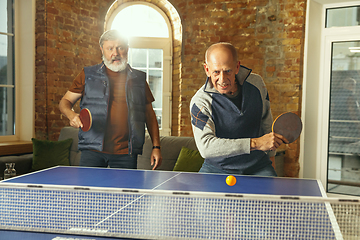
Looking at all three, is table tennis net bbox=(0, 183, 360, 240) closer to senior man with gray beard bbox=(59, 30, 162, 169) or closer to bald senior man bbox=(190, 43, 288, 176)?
bald senior man bbox=(190, 43, 288, 176)

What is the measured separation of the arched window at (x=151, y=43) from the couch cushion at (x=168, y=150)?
1.33 m

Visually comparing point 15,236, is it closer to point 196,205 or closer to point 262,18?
point 196,205

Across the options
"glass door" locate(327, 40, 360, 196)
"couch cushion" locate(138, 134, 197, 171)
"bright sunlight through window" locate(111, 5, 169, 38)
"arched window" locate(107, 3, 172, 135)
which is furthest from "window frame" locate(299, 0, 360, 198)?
"bright sunlight through window" locate(111, 5, 169, 38)

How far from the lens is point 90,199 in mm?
1532

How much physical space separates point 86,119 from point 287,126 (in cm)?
151

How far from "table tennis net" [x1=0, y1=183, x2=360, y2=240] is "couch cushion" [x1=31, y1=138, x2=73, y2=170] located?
2.70m

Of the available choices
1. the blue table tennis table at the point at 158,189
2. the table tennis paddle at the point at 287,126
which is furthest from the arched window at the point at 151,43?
the table tennis paddle at the point at 287,126

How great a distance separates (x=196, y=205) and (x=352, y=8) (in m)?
4.04

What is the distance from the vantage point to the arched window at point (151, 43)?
5398 millimetres

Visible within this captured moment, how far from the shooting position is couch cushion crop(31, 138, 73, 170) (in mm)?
4152

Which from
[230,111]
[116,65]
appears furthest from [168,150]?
[230,111]

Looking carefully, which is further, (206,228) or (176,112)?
(176,112)

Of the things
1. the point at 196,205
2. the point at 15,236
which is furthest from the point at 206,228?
the point at 15,236

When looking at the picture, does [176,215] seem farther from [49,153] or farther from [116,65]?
[49,153]
